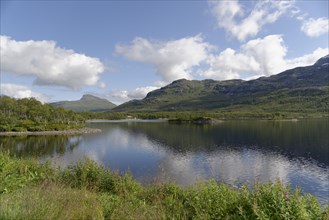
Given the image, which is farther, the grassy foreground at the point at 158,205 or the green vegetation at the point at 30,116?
the green vegetation at the point at 30,116

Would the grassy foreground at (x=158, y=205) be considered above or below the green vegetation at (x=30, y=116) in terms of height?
below

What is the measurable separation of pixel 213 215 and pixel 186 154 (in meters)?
57.0

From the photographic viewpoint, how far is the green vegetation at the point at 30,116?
123938mm

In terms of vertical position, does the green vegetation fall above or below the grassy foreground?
above

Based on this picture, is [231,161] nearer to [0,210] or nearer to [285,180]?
[285,180]

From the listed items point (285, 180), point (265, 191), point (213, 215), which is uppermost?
point (265, 191)

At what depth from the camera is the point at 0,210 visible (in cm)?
744

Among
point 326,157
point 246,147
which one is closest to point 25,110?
point 246,147

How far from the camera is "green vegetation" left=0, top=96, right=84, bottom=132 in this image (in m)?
124

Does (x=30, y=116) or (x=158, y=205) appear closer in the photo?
(x=158, y=205)

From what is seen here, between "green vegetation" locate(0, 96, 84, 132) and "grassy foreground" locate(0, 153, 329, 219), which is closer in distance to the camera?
"grassy foreground" locate(0, 153, 329, 219)

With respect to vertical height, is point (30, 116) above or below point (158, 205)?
above

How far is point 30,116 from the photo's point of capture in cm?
14625

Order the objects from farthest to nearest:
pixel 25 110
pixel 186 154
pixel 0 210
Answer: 1. pixel 25 110
2. pixel 186 154
3. pixel 0 210
